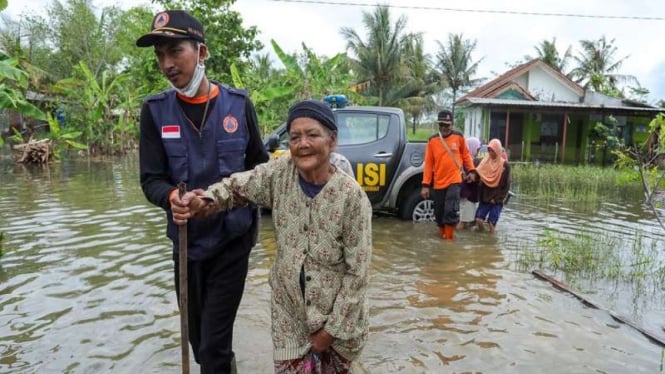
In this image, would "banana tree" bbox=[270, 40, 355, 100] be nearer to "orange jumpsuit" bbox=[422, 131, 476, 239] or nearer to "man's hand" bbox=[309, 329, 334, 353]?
"orange jumpsuit" bbox=[422, 131, 476, 239]

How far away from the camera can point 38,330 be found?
151 inches

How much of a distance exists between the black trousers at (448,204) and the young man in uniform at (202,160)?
4.58 m

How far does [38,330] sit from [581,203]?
33.1ft

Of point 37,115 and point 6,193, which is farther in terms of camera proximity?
point 6,193

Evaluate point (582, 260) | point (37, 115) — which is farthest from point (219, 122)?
point (37, 115)

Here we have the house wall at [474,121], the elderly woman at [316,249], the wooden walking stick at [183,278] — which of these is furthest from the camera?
the house wall at [474,121]

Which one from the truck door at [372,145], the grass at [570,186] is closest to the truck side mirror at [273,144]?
the truck door at [372,145]

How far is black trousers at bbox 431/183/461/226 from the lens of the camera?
6.72 metres

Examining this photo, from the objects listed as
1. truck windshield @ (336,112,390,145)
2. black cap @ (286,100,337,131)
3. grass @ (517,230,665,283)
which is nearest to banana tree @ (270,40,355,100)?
truck windshield @ (336,112,390,145)

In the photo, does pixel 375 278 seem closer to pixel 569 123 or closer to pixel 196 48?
pixel 196 48

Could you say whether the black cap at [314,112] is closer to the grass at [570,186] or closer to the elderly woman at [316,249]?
the elderly woman at [316,249]

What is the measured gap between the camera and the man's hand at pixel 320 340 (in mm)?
2158

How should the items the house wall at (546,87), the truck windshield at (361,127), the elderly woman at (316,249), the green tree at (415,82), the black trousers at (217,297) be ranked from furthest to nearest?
the green tree at (415,82) < the house wall at (546,87) < the truck windshield at (361,127) < the black trousers at (217,297) < the elderly woman at (316,249)

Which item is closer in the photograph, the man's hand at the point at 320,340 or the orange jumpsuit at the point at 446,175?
the man's hand at the point at 320,340
